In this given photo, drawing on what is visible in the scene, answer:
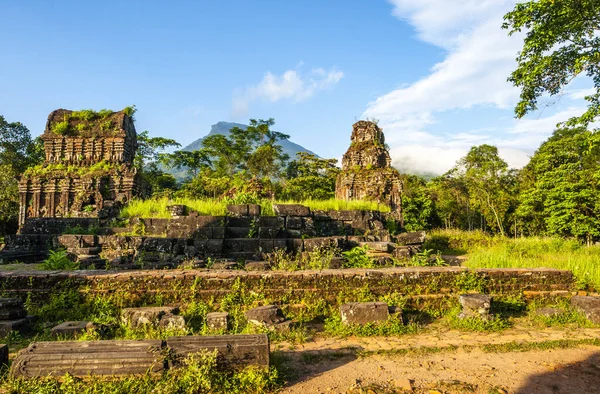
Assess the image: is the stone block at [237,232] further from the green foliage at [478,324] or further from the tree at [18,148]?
the tree at [18,148]

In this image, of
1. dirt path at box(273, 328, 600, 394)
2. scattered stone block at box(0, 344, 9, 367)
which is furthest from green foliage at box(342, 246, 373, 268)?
scattered stone block at box(0, 344, 9, 367)

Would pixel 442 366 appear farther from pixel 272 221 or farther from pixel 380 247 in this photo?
pixel 272 221

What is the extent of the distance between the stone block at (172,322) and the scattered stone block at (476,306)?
3697 mm

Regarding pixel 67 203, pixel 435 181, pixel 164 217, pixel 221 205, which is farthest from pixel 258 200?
pixel 435 181

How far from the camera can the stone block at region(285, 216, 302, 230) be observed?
9517 millimetres

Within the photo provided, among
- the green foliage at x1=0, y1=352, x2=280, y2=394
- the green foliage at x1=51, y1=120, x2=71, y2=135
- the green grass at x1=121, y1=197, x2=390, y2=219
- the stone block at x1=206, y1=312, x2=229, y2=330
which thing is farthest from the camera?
the green foliage at x1=51, y1=120, x2=71, y2=135

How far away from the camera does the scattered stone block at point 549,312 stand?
16.6 ft

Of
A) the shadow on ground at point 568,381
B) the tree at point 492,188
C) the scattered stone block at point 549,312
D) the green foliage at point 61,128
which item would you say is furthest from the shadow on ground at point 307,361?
the tree at point 492,188

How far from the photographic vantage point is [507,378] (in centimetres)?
329

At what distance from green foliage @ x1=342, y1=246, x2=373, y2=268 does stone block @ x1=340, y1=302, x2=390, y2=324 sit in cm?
242

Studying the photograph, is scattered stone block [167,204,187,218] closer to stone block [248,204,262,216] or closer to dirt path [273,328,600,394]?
stone block [248,204,262,216]

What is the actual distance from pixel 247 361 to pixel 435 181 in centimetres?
3855

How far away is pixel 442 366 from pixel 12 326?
492 cm

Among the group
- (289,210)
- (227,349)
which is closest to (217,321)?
(227,349)
